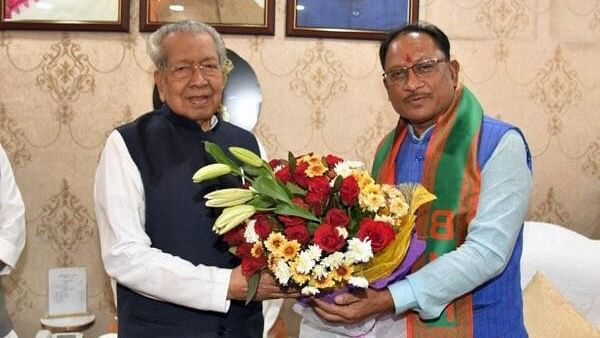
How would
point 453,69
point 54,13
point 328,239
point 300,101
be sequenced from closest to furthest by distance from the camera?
1. point 328,239
2. point 453,69
3. point 54,13
4. point 300,101

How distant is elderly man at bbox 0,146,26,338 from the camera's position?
101 inches

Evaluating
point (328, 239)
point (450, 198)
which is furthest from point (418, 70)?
point (328, 239)

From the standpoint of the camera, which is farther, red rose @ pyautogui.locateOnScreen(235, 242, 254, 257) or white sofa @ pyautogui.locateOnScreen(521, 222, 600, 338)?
white sofa @ pyautogui.locateOnScreen(521, 222, 600, 338)

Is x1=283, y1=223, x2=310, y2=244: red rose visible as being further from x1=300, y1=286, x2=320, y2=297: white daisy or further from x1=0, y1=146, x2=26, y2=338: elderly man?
x1=0, y1=146, x2=26, y2=338: elderly man

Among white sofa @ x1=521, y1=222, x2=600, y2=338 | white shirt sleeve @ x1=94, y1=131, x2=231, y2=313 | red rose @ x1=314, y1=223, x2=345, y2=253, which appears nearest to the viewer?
red rose @ x1=314, y1=223, x2=345, y2=253

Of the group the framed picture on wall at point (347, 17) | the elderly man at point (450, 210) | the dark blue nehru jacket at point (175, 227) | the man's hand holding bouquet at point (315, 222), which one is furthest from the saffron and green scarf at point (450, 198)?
the framed picture on wall at point (347, 17)

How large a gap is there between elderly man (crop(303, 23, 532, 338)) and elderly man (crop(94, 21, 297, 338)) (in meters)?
0.27

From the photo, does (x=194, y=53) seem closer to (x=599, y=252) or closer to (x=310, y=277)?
(x=310, y=277)

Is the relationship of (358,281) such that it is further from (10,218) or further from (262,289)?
(10,218)

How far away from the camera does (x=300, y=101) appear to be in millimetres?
2986

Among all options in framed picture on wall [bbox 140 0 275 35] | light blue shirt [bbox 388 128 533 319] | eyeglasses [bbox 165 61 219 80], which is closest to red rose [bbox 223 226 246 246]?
light blue shirt [bbox 388 128 533 319]

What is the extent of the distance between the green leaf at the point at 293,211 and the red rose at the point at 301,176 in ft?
0.20

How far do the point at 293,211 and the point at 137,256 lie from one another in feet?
1.51

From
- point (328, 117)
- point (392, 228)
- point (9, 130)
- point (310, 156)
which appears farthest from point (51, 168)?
point (392, 228)
